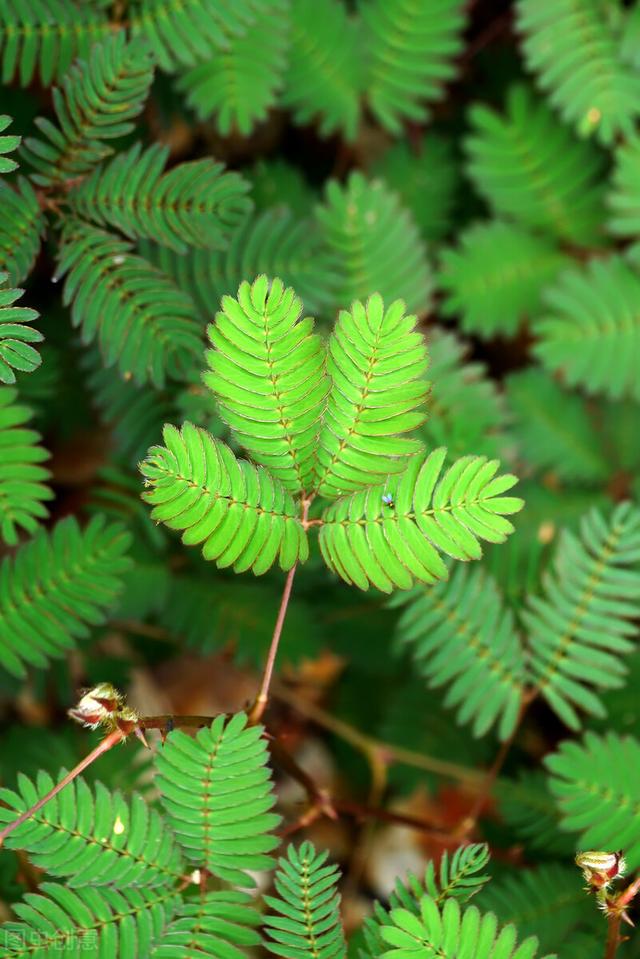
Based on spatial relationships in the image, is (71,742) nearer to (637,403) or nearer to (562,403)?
(562,403)

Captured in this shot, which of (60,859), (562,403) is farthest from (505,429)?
(60,859)

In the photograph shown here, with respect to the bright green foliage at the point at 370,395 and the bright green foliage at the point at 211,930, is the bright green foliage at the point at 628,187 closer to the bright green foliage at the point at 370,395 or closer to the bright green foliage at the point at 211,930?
the bright green foliage at the point at 370,395

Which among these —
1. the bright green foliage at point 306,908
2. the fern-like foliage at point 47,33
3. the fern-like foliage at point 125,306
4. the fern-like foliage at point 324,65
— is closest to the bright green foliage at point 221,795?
the bright green foliage at point 306,908

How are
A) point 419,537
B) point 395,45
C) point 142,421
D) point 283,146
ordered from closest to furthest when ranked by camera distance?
point 419,537
point 142,421
point 395,45
point 283,146

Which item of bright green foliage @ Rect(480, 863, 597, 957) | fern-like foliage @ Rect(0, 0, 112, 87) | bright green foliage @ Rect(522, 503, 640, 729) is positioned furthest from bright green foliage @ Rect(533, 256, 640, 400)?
fern-like foliage @ Rect(0, 0, 112, 87)

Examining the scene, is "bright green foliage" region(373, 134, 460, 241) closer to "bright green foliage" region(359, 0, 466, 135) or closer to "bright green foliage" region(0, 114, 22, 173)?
"bright green foliage" region(359, 0, 466, 135)

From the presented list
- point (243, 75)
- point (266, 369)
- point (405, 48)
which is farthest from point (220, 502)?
point (405, 48)
